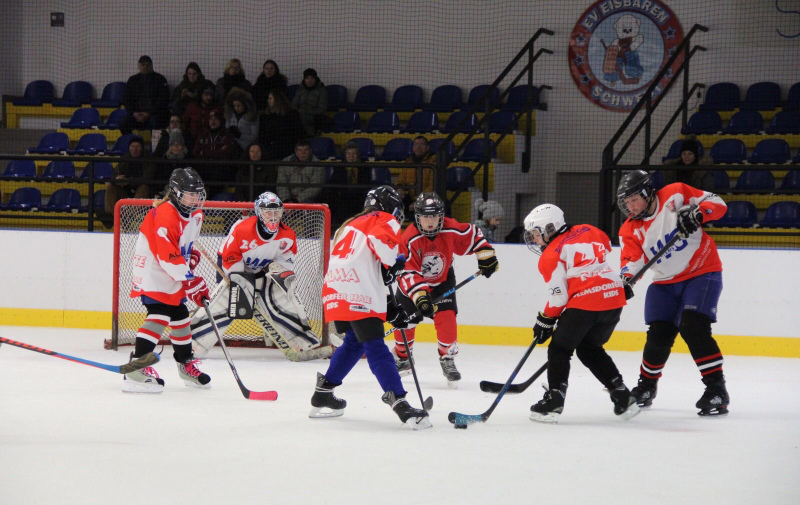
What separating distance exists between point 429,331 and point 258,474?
3.81 metres

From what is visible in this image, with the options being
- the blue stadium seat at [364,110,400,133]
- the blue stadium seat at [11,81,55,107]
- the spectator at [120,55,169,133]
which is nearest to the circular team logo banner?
the blue stadium seat at [364,110,400,133]

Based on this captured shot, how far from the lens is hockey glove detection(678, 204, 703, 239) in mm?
4152

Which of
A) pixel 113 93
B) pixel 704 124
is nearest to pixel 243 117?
pixel 113 93

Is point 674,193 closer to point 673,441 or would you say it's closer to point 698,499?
point 673,441

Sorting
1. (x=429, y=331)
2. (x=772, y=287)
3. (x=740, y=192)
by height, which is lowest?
(x=429, y=331)

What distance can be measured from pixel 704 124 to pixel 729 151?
49 centimetres

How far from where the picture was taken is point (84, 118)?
994 cm

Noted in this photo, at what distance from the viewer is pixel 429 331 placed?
6887mm

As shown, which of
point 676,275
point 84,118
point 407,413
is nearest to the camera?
point 407,413

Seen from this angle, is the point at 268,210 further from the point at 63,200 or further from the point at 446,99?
the point at 446,99

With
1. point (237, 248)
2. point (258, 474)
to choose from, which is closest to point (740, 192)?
point (237, 248)

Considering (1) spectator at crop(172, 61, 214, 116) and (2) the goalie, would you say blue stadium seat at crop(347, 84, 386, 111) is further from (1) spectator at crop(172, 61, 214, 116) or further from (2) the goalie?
(2) the goalie

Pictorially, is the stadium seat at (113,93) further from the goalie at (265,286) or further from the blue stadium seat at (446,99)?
→ the goalie at (265,286)

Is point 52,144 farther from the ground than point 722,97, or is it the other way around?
point 722,97
